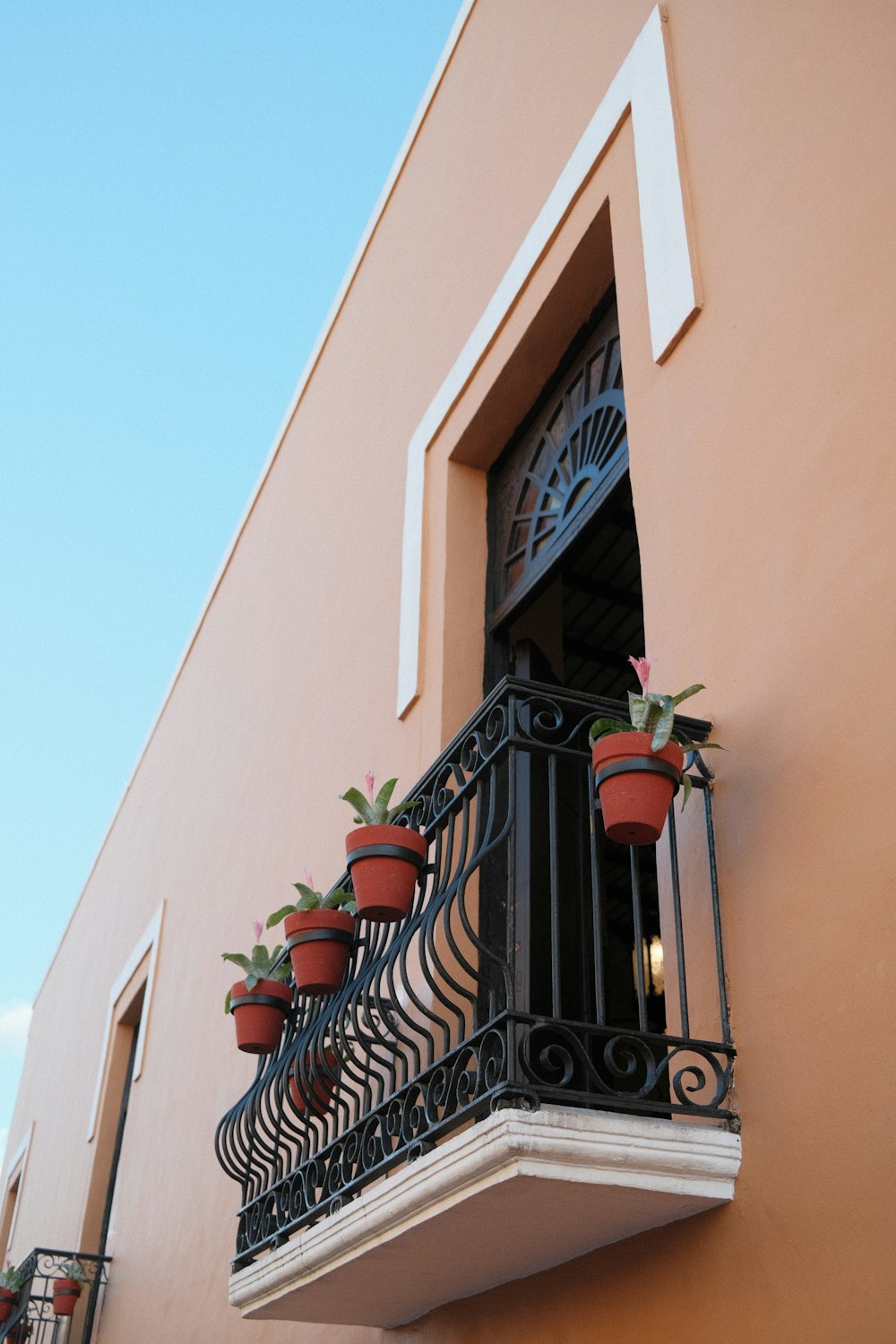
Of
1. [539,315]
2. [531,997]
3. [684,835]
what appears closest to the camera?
[684,835]

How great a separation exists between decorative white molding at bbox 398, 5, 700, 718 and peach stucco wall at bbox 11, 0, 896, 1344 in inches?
2.4

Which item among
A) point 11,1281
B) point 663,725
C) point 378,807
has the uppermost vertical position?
point 378,807

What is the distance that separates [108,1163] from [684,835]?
775 centimetres

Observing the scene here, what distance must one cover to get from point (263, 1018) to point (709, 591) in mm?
2245

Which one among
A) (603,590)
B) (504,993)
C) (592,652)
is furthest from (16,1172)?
(504,993)

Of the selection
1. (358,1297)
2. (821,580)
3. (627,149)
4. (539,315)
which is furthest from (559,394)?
(358,1297)

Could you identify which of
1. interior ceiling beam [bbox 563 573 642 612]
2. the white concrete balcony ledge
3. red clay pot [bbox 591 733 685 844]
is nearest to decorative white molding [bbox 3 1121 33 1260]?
interior ceiling beam [bbox 563 573 642 612]

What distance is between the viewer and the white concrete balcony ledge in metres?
2.87

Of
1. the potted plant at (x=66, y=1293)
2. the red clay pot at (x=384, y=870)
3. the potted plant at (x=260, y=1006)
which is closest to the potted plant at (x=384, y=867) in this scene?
the red clay pot at (x=384, y=870)

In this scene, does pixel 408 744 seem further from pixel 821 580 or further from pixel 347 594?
pixel 821 580

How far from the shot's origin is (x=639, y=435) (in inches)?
170

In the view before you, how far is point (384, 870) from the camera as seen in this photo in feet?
12.7

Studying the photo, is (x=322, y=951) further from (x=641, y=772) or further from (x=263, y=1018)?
(x=641, y=772)

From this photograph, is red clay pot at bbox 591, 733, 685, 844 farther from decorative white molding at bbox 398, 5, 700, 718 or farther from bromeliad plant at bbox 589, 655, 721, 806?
decorative white molding at bbox 398, 5, 700, 718
